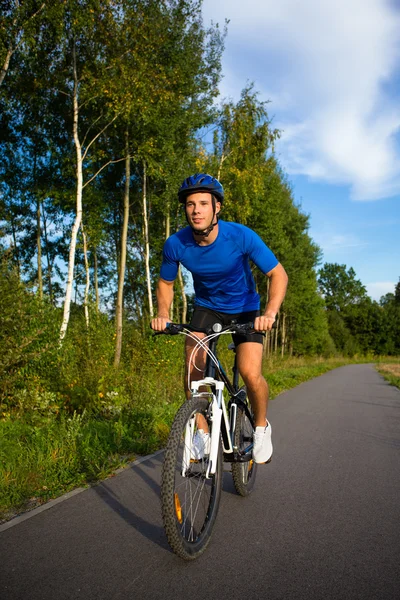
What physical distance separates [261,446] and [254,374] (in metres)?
0.58

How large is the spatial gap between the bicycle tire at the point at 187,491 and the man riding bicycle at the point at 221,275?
0.67 m

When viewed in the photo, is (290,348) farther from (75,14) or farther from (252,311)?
(252,311)

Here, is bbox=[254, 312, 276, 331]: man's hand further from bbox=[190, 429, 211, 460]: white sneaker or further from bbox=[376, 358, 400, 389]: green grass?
bbox=[376, 358, 400, 389]: green grass

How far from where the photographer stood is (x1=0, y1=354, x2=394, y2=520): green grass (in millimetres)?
4066

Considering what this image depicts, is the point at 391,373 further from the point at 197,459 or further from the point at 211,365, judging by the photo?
the point at 197,459

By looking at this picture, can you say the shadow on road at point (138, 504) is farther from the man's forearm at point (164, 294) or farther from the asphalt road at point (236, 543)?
the man's forearm at point (164, 294)

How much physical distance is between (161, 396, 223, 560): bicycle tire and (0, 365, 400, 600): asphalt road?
130mm

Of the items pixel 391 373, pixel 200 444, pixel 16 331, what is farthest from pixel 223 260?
pixel 391 373

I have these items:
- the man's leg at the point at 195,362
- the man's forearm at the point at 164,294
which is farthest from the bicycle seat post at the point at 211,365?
the man's forearm at the point at 164,294

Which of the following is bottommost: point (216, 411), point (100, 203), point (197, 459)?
point (197, 459)

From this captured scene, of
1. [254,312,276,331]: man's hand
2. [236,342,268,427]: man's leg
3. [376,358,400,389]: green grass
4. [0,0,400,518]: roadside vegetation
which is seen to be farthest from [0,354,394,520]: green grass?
[376,358,400,389]: green grass

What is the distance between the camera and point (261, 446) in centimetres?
389

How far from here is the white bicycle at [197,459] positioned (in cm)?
267

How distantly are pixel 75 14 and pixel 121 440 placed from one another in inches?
532
